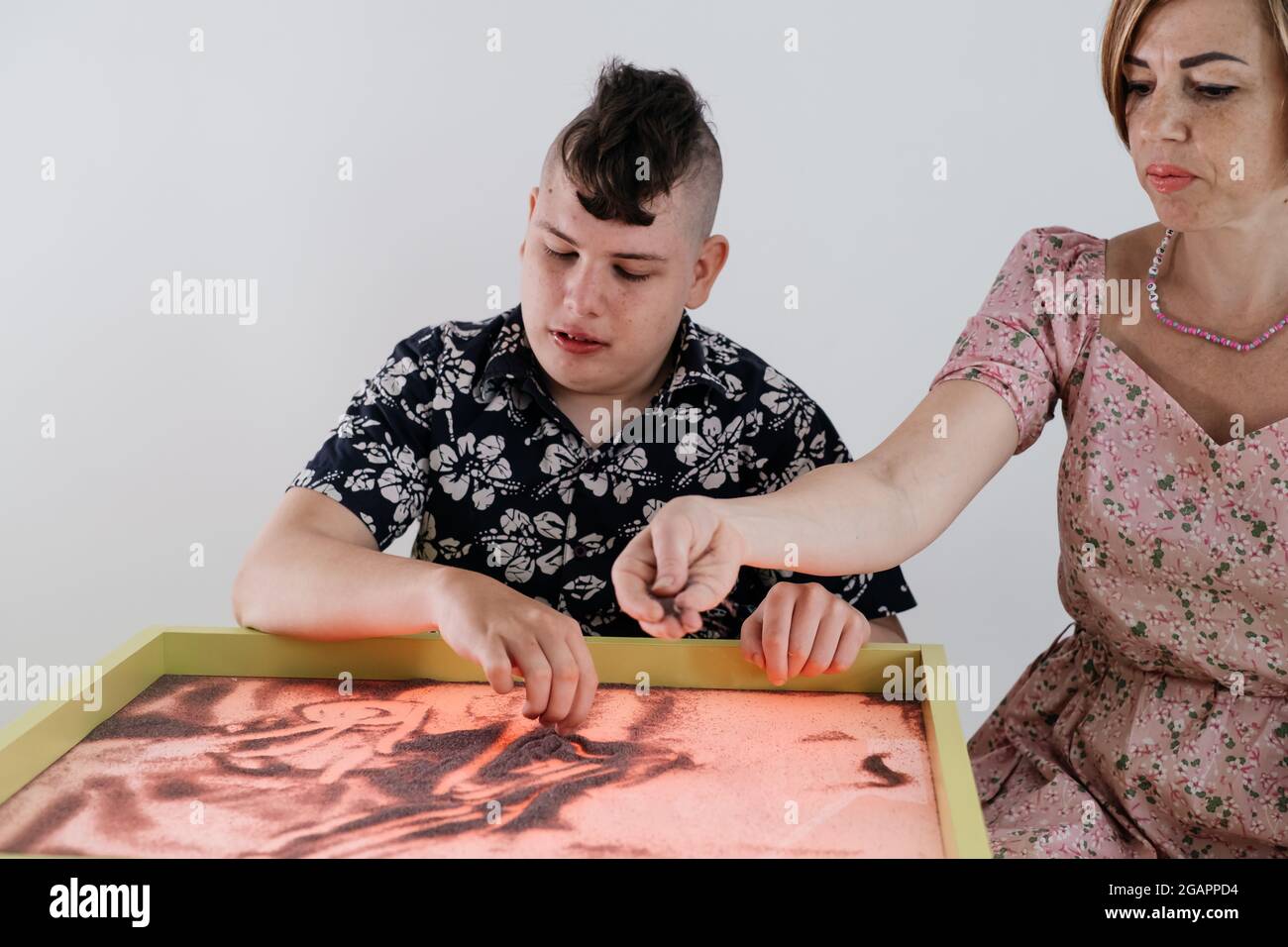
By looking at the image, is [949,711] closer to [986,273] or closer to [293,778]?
[293,778]

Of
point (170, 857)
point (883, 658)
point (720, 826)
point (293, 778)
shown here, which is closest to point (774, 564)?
point (883, 658)

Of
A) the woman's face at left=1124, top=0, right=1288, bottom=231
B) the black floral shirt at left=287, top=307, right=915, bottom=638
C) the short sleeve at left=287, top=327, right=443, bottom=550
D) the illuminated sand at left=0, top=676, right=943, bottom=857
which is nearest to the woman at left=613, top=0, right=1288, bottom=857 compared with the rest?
the woman's face at left=1124, top=0, right=1288, bottom=231

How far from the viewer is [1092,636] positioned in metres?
1.40

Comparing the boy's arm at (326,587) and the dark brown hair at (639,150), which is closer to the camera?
the boy's arm at (326,587)

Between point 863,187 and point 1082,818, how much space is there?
1.19 meters

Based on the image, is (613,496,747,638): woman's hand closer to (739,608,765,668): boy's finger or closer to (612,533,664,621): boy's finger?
(612,533,664,621): boy's finger

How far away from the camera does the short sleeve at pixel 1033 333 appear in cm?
134

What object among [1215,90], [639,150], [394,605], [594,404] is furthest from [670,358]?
[1215,90]

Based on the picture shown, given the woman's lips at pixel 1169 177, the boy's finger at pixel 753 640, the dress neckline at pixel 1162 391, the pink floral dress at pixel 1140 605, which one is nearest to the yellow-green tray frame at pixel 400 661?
the boy's finger at pixel 753 640

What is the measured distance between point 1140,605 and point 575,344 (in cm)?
57

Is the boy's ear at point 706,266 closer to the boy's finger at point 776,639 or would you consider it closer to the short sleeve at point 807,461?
the short sleeve at point 807,461

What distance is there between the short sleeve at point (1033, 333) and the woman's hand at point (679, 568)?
0.38 meters

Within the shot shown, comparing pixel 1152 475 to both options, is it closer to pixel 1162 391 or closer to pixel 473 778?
pixel 1162 391

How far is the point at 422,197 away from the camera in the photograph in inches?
86.9
